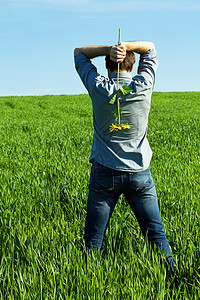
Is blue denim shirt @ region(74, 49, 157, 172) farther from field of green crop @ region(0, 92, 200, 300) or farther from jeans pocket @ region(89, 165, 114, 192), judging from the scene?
field of green crop @ region(0, 92, 200, 300)

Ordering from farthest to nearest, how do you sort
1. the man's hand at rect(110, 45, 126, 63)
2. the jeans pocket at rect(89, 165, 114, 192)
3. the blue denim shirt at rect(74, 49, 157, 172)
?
the jeans pocket at rect(89, 165, 114, 192) → the blue denim shirt at rect(74, 49, 157, 172) → the man's hand at rect(110, 45, 126, 63)

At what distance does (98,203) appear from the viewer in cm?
263

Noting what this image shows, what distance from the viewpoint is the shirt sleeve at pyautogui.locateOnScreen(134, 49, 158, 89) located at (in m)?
2.52

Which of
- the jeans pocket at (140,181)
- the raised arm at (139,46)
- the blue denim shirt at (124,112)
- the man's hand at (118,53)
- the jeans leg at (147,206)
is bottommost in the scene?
the jeans leg at (147,206)

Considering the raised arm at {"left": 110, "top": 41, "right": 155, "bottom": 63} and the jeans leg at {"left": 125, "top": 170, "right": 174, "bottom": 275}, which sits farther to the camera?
the jeans leg at {"left": 125, "top": 170, "right": 174, "bottom": 275}

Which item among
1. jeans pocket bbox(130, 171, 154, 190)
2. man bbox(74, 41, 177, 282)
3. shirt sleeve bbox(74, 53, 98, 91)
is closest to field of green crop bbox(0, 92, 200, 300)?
man bbox(74, 41, 177, 282)

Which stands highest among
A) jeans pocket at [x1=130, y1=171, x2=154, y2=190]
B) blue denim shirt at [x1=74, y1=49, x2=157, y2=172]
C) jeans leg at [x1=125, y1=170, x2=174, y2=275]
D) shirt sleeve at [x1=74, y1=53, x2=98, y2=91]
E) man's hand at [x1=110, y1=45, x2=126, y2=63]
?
man's hand at [x1=110, y1=45, x2=126, y2=63]

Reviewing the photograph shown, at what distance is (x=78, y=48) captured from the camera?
8.64 feet

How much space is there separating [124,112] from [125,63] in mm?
342

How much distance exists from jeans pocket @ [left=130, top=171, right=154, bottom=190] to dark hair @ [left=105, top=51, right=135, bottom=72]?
761 mm

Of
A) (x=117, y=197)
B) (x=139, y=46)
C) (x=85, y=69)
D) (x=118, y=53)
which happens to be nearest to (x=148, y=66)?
(x=139, y=46)

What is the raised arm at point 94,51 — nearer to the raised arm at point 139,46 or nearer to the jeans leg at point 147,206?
the raised arm at point 139,46

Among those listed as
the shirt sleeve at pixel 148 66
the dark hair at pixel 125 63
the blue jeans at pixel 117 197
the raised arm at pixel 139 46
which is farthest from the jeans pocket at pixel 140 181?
the raised arm at pixel 139 46

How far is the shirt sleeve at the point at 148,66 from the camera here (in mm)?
2523
